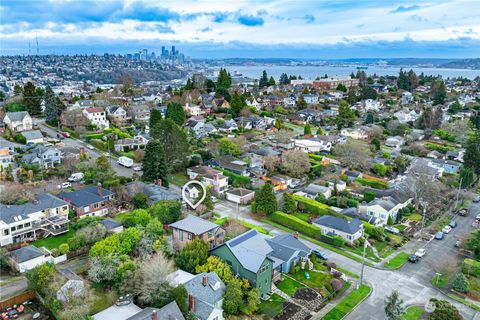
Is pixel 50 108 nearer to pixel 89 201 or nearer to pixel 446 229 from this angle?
pixel 89 201

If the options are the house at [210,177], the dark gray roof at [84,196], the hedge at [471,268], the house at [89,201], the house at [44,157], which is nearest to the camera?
the hedge at [471,268]

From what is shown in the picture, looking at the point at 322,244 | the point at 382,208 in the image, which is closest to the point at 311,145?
the point at 382,208

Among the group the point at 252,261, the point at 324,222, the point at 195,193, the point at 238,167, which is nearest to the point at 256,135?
the point at 238,167

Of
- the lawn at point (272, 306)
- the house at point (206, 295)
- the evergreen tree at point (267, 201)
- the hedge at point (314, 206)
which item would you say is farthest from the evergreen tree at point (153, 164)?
the lawn at point (272, 306)

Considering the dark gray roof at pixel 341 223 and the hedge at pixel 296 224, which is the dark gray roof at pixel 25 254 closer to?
the hedge at pixel 296 224

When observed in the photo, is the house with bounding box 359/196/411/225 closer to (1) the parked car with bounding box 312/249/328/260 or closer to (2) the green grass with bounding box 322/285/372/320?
(1) the parked car with bounding box 312/249/328/260

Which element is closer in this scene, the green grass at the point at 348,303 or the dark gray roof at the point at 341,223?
the green grass at the point at 348,303

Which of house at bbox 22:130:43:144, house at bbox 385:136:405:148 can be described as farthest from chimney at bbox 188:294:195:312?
house at bbox 385:136:405:148
